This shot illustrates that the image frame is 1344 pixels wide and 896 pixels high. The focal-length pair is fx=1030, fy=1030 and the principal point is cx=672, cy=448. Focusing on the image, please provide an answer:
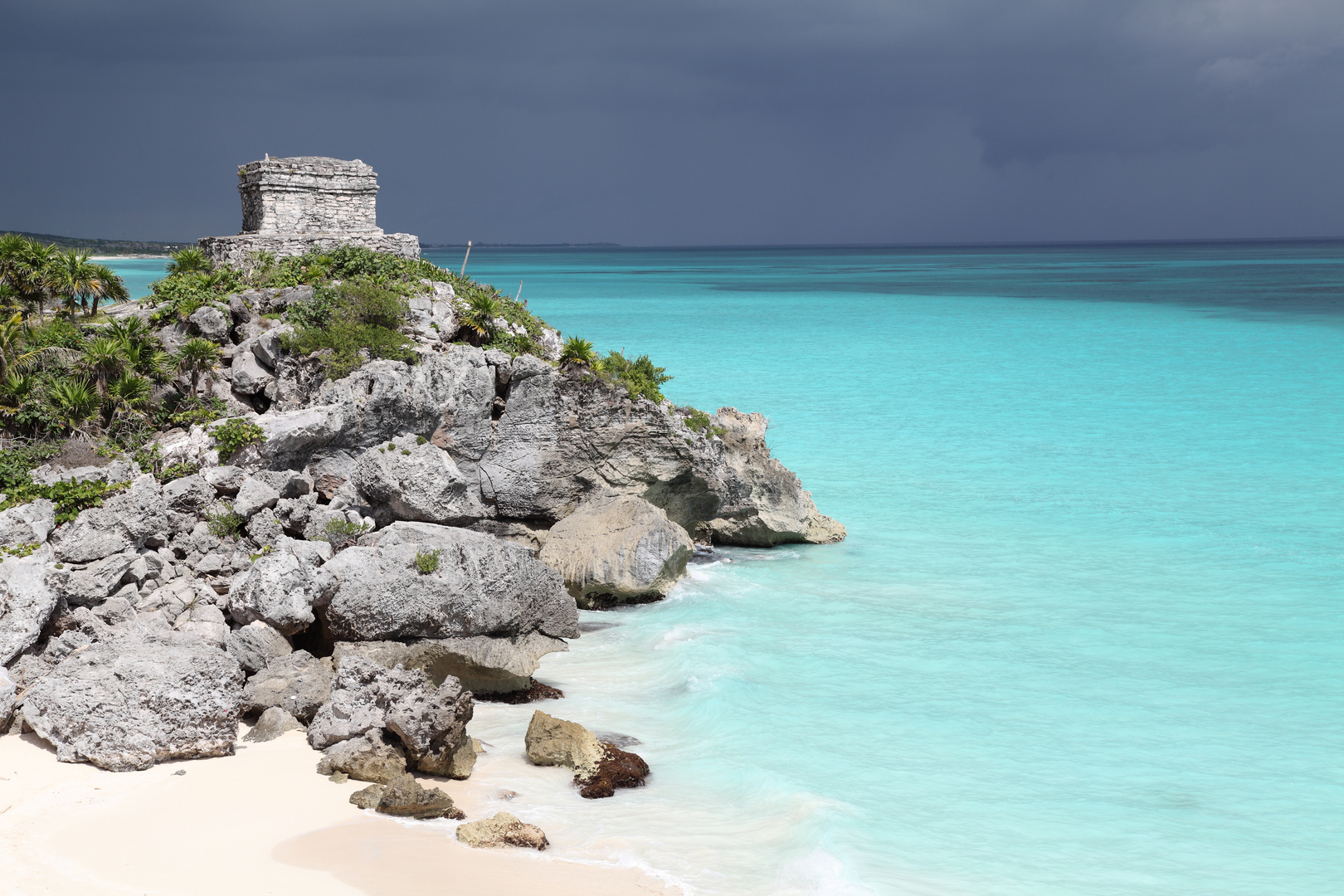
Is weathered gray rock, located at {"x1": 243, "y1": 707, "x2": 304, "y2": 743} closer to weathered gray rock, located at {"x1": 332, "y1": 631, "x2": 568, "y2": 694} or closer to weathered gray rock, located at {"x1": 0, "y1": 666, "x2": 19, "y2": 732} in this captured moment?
weathered gray rock, located at {"x1": 332, "y1": 631, "x2": 568, "y2": 694}

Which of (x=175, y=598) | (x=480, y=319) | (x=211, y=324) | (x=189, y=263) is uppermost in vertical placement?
(x=189, y=263)

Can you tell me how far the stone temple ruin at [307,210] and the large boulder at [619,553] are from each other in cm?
948

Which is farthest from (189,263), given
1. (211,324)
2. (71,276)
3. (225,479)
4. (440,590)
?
(440,590)

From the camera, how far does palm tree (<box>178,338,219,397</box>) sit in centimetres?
1562

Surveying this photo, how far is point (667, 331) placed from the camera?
55.1m

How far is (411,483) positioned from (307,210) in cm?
1060

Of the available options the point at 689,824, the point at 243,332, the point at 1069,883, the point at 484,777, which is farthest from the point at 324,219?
the point at 1069,883

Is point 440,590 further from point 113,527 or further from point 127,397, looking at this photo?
point 127,397

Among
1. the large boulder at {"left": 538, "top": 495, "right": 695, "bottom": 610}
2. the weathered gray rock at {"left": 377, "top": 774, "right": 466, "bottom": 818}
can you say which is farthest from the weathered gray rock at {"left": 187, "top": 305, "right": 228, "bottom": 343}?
the weathered gray rock at {"left": 377, "top": 774, "right": 466, "bottom": 818}

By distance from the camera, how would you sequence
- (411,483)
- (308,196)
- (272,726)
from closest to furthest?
(272,726), (411,483), (308,196)

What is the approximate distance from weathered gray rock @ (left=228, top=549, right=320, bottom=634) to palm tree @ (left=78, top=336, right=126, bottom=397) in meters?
5.41

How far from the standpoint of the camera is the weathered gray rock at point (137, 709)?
9836mm

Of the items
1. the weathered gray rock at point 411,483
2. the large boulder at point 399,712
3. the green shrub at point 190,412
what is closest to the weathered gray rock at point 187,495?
the green shrub at point 190,412

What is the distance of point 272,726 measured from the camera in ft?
34.7
